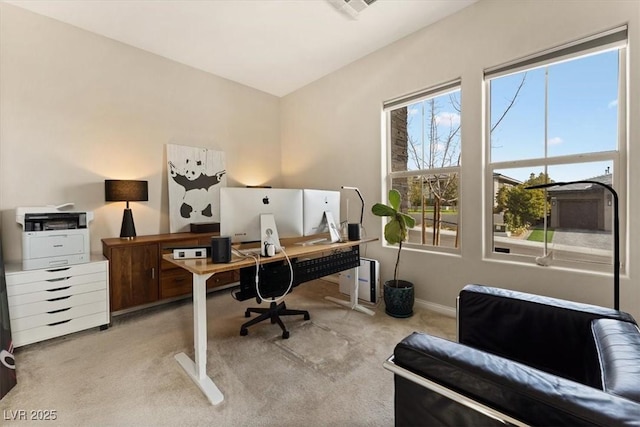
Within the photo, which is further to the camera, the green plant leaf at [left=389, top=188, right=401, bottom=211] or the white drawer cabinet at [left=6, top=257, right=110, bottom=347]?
the green plant leaf at [left=389, top=188, right=401, bottom=211]

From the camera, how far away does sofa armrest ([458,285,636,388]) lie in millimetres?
1229

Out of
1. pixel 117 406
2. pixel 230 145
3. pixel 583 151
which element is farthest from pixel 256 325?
pixel 583 151

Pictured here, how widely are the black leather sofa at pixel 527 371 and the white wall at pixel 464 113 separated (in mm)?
1107

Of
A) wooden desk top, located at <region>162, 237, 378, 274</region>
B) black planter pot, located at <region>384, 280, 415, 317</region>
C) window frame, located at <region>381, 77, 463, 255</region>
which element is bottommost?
black planter pot, located at <region>384, 280, 415, 317</region>

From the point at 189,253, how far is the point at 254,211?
563 mm

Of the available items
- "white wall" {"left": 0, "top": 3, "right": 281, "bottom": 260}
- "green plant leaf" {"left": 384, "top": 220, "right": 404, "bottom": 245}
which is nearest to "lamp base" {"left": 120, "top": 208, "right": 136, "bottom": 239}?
"white wall" {"left": 0, "top": 3, "right": 281, "bottom": 260}

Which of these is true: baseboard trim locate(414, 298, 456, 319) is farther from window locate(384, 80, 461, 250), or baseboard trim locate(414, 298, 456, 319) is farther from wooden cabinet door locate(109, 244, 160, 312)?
wooden cabinet door locate(109, 244, 160, 312)

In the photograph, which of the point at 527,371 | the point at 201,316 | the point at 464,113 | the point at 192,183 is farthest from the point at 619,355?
the point at 192,183

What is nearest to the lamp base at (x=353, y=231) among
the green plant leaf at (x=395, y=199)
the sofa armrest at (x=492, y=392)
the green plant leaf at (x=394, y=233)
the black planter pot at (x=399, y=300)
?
the green plant leaf at (x=394, y=233)

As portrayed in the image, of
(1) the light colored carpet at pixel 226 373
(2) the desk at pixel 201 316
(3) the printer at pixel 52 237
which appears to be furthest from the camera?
(3) the printer at pixel 52 237

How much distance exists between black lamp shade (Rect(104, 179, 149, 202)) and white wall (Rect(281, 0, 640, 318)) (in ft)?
7.45

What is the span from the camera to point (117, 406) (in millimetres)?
1534

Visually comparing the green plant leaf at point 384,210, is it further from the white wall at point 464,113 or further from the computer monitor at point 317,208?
the white wall at point 464,113

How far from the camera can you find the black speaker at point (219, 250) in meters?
1.74
